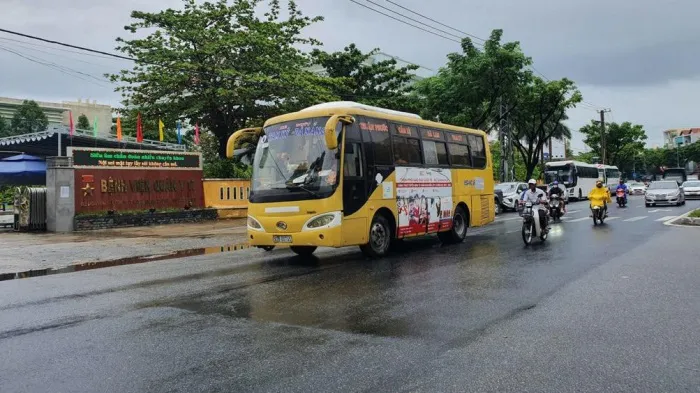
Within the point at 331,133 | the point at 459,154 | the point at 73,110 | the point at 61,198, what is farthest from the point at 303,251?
the point at 73,110

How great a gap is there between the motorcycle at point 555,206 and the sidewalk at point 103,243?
11.2 metres

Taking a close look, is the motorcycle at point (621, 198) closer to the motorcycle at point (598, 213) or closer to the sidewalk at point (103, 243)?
the motorcycle at point (598, 213)

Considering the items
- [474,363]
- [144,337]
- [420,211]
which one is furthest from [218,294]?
[420,211]

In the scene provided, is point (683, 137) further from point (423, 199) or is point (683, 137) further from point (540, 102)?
point (423, 199)

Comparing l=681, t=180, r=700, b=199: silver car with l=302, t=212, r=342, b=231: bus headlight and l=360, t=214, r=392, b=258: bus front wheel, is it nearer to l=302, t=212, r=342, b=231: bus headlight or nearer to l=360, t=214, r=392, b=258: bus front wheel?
l=360, t=214, r=392, b=258: bus front wheel

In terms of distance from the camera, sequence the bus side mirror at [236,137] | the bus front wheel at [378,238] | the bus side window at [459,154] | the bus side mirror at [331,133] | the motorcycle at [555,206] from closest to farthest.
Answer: the bus side mirror at [331,133]
the bus front wheel at [378,238]
the bus side mirror at [236,137]
the bus side window at [459,154]
the motorcycle at [555,206]

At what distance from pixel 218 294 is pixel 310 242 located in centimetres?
284

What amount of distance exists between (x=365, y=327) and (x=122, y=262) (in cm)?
854

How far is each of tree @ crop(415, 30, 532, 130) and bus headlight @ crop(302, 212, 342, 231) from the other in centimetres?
2218

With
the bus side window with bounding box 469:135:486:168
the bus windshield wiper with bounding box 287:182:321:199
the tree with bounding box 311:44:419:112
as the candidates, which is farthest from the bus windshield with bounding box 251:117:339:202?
the tree with bounding box 311:44:419:112

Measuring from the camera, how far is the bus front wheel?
1134cm

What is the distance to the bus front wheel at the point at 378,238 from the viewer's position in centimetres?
1134

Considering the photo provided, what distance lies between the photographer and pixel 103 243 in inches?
617

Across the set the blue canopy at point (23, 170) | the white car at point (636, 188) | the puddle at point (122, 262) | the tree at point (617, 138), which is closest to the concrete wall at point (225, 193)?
the blue canopy at point (23, 170)
